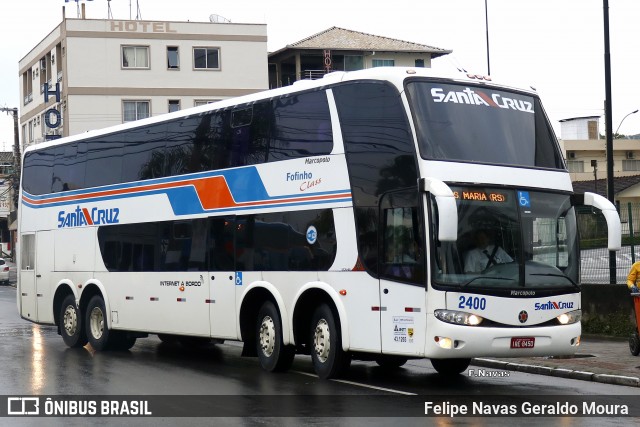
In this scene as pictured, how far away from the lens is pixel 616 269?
73.1 feet

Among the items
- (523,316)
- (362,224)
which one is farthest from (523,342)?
(362,224)

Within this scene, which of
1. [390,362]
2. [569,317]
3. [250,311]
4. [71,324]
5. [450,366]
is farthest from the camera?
[71,324]

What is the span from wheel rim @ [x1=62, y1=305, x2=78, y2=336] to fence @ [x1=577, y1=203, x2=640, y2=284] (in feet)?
31.5

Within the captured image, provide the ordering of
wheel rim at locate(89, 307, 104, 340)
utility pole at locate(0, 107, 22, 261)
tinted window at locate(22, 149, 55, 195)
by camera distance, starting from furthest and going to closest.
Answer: utility pole at locate(0, 107, 22, 261) < tinted window at locate(22, 149, 55, 195) < wheel rim at locate(89, 307, 104, 340)

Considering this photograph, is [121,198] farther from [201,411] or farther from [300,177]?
[201,411]

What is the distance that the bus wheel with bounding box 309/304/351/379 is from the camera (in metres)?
14.6

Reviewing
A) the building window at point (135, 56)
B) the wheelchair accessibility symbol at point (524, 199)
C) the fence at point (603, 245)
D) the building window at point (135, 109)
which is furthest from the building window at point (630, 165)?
the wheelchair accessibility symbol at point (524, 199)

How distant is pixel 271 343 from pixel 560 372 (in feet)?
14.0

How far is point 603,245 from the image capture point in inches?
810

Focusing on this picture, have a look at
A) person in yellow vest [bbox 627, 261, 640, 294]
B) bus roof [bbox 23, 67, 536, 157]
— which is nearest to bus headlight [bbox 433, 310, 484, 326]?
bus roof [bbox 23, 67, 536, 157]

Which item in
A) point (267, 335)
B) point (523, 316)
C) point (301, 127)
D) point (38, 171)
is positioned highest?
point (301, 127)

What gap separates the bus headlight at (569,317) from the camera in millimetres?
13891

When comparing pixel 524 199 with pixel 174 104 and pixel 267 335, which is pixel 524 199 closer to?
pixel 267 335

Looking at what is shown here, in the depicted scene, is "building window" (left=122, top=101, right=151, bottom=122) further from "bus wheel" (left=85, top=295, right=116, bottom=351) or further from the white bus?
the white bus
